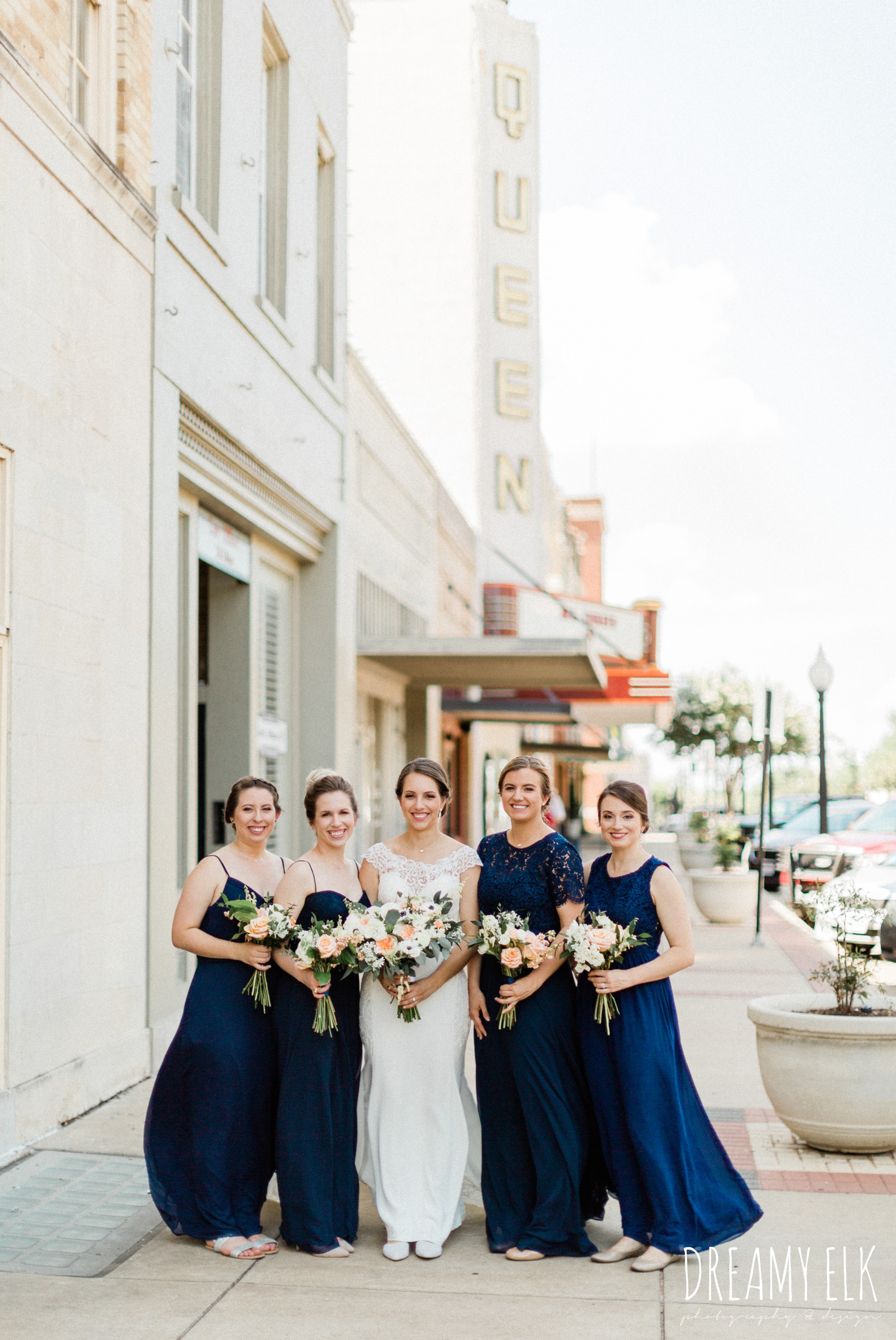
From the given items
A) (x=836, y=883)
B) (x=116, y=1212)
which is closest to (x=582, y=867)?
(x=116, y=1212)

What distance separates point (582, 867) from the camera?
5.63 metres

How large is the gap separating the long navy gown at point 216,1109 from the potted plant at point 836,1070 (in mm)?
2595

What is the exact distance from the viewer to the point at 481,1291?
4922 millimetres

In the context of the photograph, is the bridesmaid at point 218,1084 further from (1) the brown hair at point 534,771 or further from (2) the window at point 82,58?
(2) the window at point 82,58

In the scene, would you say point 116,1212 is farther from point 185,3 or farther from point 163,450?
point 185,3

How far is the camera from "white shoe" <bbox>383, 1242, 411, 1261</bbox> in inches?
207

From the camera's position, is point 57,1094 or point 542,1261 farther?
point 57,1094

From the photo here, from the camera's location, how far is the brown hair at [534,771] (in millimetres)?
5477

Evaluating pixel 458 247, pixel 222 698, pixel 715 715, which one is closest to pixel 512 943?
pixel 222 698

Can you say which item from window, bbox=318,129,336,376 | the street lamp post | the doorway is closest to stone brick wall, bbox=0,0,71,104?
the doorway

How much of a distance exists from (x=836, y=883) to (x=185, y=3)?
833cm

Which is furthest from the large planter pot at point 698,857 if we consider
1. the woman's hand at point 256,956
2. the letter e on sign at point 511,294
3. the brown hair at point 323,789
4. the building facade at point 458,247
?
the woman's hand at point 256,956

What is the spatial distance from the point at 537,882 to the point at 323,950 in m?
0.90

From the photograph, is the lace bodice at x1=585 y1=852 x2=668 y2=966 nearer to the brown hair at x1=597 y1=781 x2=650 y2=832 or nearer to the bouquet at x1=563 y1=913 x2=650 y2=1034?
the bouquet at x1=563 y1=913 x2=650 y2=1034
